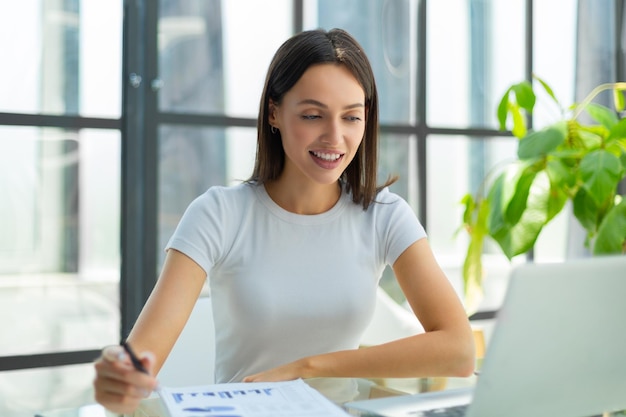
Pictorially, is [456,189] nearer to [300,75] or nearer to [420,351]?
[300,75]

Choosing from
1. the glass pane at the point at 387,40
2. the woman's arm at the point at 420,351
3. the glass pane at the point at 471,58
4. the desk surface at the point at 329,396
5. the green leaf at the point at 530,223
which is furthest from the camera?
the glass pane at the point at 471,58

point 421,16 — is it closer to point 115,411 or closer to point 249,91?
point 249,91

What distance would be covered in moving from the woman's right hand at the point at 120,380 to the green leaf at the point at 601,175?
2.15 m

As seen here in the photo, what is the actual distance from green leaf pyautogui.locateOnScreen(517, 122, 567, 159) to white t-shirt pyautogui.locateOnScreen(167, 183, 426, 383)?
1.31 m

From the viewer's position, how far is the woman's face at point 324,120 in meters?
1.75

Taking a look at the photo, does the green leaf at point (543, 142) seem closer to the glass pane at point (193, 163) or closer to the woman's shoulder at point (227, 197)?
the glass pane at point (193, 163)

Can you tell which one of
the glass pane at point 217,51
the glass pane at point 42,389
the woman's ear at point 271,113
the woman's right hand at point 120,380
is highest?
the glass pane at point 217,51

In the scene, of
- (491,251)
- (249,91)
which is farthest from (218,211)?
(491,251)

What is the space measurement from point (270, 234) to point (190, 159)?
56.9 inches

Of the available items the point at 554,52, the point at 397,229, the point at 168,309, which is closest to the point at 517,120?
the point at 554,52

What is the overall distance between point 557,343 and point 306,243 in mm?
917

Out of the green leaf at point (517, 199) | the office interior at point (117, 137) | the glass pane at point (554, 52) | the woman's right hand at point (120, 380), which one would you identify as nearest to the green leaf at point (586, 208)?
the green leaf at point (517, 199)

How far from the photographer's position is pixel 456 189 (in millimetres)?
3965

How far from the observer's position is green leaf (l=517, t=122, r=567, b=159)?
3027 millimetres
